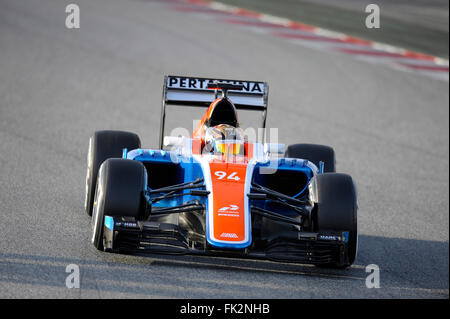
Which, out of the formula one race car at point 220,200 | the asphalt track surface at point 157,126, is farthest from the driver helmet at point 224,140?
the asphalt track surface at point 157,126

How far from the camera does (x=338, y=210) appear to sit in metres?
7.43

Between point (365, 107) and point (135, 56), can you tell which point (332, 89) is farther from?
point (135, 56)

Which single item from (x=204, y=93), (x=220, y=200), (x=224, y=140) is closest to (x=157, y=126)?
(x=204, y=93)

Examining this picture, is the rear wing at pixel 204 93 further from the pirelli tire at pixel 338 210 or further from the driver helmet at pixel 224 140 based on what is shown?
the pirelli tire at pixel 338 210

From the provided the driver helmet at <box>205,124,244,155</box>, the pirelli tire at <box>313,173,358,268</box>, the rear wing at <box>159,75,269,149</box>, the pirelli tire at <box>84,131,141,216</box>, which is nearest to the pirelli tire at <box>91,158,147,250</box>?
the driver helmet at <box>205,124,244,155</box>

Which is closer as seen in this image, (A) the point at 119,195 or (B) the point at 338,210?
(A) the point at 119,195

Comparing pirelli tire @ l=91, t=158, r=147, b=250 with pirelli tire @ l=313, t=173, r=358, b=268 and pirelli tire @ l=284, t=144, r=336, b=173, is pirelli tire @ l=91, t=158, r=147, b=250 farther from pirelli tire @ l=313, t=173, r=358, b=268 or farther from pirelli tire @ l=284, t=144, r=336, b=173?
pirelli tire @ l=284, t=144, r=336, b=173

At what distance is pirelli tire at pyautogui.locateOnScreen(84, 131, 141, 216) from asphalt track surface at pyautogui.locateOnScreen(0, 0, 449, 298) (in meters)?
0.31

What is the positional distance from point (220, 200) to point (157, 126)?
6455 millimetres

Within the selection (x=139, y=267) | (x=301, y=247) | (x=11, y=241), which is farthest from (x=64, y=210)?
(x=301, y=247)

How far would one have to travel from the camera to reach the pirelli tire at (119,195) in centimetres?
722

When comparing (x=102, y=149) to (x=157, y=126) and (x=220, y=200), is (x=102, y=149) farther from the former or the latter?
(x=157, y=126)

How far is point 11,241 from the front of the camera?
7684mm

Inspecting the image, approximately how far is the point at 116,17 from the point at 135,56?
347 cm
